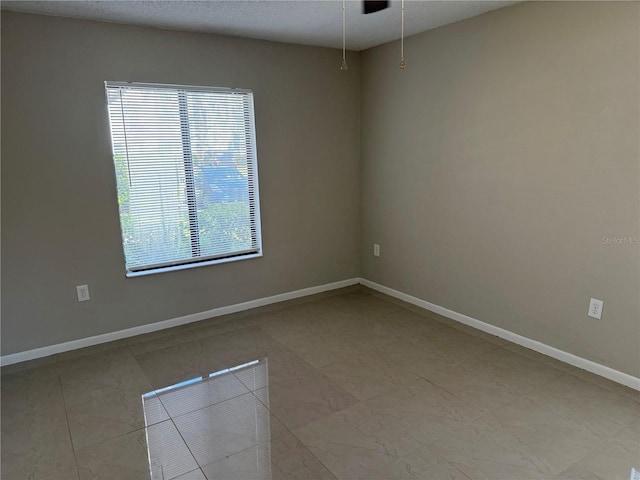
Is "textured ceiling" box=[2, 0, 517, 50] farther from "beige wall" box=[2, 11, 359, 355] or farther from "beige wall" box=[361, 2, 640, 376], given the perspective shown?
"beige wall" box=[361, 2, 640, 376]

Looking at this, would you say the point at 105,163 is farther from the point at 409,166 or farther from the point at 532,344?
the point at 532,344

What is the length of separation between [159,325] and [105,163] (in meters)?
1.31

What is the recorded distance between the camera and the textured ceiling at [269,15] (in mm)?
2570

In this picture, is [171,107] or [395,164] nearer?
[171,107]

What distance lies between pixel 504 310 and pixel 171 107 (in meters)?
2.92

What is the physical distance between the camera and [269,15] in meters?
2.82

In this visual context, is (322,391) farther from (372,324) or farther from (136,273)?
(136,273)

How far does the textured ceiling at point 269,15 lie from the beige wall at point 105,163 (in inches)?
6.5

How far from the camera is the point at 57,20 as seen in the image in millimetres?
2725

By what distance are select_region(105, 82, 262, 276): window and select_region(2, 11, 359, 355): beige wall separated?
0.08m

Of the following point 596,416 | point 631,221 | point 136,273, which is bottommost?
point 596,416

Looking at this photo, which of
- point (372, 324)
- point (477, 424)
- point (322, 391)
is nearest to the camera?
point (477, 424)

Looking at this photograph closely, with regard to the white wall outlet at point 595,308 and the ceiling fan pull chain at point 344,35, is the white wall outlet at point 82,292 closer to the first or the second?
the ceiling fan pull chain at point 344,35


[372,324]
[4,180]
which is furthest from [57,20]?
[372,324]
